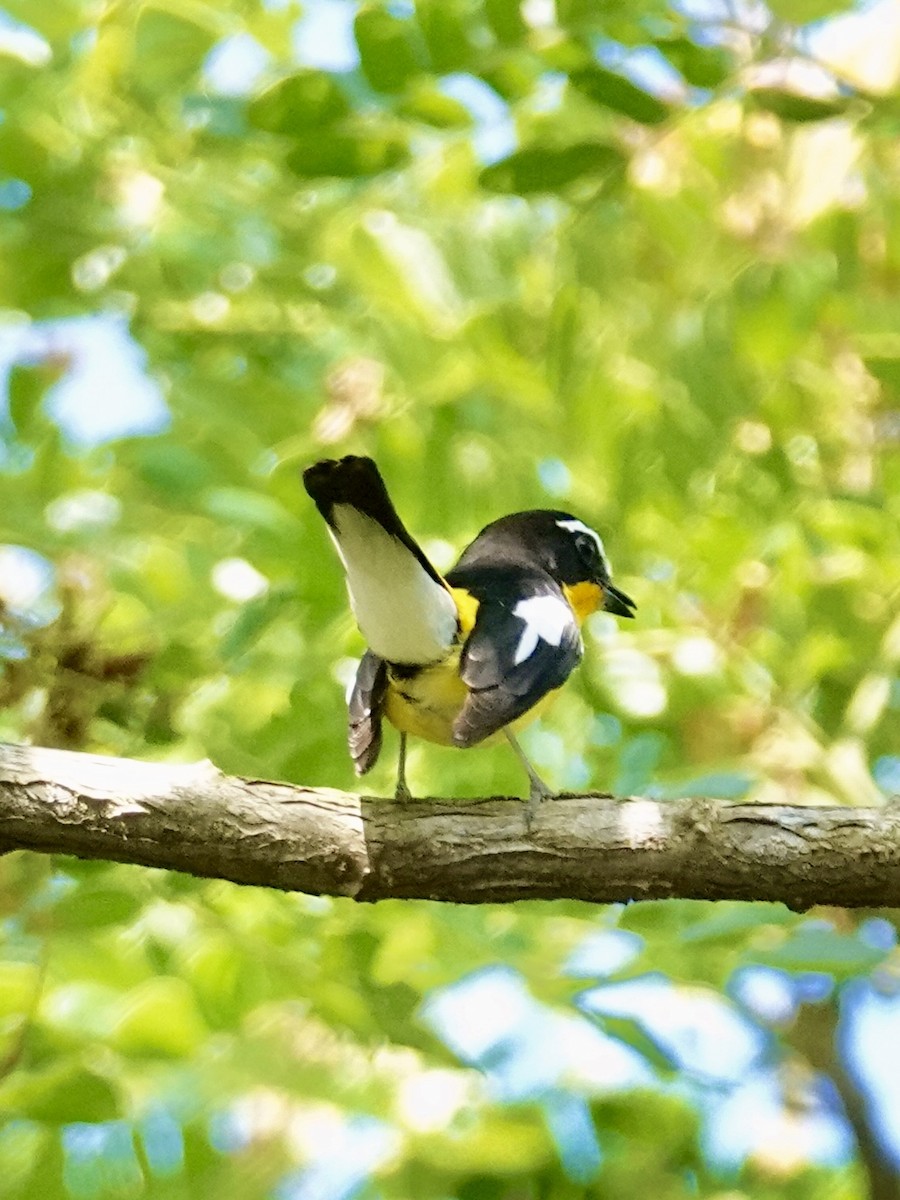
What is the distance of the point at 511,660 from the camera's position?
2412mm

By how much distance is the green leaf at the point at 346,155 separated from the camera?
8.01ft

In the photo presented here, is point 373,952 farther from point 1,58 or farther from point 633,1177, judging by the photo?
point 1,58

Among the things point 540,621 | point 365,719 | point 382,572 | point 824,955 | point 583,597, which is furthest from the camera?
point 583,597

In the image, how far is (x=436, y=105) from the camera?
2.51 metres

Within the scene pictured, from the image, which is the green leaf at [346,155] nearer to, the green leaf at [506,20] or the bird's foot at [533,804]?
the green leaf at [506,20]

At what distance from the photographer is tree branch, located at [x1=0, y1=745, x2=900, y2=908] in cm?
193

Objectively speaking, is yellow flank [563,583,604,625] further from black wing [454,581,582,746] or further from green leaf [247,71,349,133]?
green leaf [247,71,349,133]

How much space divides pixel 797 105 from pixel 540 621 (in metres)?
1.00

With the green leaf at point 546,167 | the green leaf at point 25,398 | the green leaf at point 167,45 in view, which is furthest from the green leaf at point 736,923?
the green leaf at point 167,45

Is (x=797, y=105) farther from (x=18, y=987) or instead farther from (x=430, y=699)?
(x=18, y=987)

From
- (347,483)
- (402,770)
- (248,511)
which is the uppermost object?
(347,483)

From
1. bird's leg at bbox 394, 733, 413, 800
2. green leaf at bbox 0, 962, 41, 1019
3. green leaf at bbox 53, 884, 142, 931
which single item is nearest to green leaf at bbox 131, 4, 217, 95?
bird's leg at bbox 394, 733, 413, 800

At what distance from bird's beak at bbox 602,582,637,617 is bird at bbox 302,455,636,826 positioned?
301mm

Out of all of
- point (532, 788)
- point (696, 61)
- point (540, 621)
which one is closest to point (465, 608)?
point (540, 621)
